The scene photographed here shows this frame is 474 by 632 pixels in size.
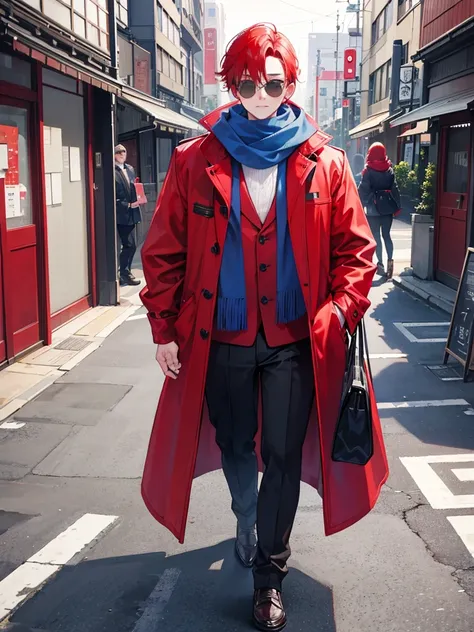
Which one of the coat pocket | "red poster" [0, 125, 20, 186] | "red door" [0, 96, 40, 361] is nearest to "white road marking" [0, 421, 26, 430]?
"red door" [0, 96, 40, 361]

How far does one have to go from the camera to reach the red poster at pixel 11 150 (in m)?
7.10

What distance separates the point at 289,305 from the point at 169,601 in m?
1.35

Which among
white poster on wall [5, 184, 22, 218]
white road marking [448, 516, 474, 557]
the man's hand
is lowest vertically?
white road marking [448, 516, 474, 557]

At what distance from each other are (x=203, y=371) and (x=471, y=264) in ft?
15.1

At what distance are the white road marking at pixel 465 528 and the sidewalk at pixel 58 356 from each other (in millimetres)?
3254

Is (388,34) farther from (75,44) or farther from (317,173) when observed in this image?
(317,173)

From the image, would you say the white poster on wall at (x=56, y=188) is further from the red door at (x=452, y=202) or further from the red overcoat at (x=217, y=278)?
the red overcoat at (x=217, y=278)

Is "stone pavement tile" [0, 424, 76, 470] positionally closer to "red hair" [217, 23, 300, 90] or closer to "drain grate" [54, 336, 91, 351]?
"drain grate" [54, 336, 91, 351]

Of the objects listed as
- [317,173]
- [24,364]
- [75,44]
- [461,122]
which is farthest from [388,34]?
[317,173]

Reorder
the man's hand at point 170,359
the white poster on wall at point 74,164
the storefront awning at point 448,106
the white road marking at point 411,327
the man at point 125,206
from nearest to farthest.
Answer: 1. the man's hand at point 170,359
2. the white road marking at point 411,327
3. the storefront awning at point 448,106
4. the white poster on wall at point 74,164
5. the man at point 125,206

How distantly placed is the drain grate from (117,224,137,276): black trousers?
3.84 meters

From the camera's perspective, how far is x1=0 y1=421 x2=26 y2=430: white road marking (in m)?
5.61

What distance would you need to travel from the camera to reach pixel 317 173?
2.92 metres

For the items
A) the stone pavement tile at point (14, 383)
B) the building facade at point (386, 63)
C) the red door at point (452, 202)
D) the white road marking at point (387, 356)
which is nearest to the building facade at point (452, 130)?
the red door at point (452, 202)
